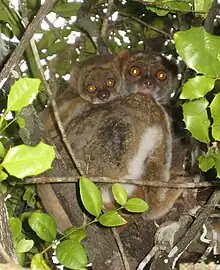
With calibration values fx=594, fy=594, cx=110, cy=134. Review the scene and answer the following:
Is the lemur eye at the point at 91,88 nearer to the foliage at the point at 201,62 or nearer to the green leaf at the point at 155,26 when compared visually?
the green leaf at the point at 155,26

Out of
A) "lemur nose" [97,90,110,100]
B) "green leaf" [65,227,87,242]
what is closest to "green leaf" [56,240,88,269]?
"green leaf" [65,227,87,242]

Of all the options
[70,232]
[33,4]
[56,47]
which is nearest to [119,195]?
[70,232]

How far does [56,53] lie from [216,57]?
288 cm

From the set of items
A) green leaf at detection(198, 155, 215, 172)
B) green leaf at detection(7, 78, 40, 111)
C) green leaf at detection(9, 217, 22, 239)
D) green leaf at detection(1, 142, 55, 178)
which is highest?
green leaf at detection(7, 78, 40, 111)

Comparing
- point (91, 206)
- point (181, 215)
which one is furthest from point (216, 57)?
point (181, 215)

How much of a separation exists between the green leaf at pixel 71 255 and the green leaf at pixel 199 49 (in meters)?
0.84

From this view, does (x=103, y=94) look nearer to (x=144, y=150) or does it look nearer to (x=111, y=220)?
(x=144, y=150)

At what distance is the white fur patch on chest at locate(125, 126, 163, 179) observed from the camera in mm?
3652

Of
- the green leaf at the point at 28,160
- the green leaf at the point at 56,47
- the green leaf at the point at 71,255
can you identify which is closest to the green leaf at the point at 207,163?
the green leaf at the point at 71,255

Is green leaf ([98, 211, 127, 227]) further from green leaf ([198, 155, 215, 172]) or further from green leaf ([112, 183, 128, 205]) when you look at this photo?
green leaf ([198, 155, 215, 172])

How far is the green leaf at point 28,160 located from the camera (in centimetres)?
138

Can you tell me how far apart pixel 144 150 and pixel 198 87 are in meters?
1.96

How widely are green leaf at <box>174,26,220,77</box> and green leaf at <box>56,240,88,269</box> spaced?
2.76 ft

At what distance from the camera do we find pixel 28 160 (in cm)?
137
